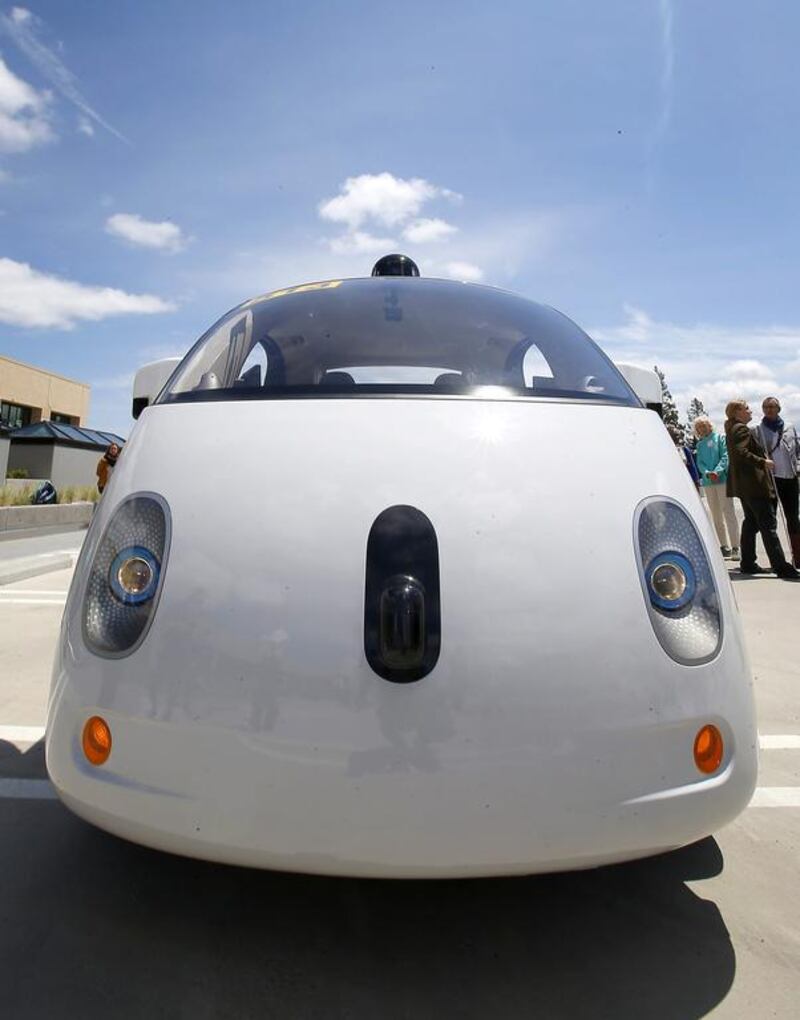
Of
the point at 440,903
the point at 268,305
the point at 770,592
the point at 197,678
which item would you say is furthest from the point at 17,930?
the point at 770,592

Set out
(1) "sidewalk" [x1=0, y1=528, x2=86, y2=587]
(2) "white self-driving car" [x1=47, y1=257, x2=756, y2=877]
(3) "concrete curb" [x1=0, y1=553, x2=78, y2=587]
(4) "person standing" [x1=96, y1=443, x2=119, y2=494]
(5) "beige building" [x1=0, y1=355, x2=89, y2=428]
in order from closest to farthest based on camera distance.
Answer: (2) "white self-driving car" [x1=47, y1=257, x2=756, y2=877], (3) "concrete curb" [x1=0, y1=553, x2=78, y2=587], (1) "sidewalk" [x1=0, y1=528, x2=86, y2=587], (4) "person standing" [x1=96, y1=443, x2=119, y2=494], (5) "beige building" [x1=0, y1=355, x2=89, y2=428]

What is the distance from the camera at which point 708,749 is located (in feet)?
4.41

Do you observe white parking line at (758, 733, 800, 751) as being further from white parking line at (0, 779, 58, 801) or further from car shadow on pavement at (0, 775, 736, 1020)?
white parking line at (0, 779, 58, 801)

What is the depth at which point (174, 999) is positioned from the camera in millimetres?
1330

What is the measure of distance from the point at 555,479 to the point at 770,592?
547cm

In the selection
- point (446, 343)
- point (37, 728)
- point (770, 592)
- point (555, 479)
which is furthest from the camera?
point (770, 592)

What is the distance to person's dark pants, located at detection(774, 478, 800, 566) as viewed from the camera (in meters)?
6.92

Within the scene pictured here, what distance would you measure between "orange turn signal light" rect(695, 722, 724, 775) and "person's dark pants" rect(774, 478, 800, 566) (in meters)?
6.42

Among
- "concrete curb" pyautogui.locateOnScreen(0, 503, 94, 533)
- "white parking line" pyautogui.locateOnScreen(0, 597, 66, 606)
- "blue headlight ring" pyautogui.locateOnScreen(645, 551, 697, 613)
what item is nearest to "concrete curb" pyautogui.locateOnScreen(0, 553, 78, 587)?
"white parking line" pyautogui.locateOnScreen(0, 597, 66, 606)

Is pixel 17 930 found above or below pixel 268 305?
below

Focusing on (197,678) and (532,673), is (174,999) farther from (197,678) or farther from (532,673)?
(532,673)

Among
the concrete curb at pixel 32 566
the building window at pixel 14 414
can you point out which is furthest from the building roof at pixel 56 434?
the concrete curb at pixel 32 566

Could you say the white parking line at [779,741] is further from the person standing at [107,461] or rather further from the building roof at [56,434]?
the building roof at [56,434]

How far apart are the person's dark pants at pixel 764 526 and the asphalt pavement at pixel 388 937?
5.15 meters
